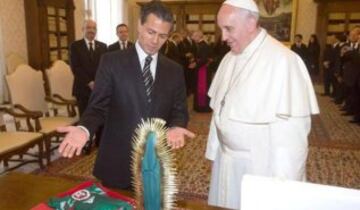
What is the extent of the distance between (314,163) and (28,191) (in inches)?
143

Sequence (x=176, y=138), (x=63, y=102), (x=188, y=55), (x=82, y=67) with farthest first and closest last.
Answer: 1. (x=188, y=55)
2. (x=82, y=67)
3. (x=63, y=102)
4. (x=176, y=138)

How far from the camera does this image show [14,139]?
3600 mm

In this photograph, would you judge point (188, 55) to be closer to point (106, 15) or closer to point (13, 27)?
point (106, 15)

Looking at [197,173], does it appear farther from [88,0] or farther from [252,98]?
[88,0]

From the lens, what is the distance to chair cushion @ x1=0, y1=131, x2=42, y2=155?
339cm

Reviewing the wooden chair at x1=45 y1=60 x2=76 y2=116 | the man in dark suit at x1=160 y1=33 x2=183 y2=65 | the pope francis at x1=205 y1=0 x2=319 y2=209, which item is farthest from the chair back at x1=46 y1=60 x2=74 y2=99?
the man in dark suit at x1=160 y1=33 x2=183 y2=65

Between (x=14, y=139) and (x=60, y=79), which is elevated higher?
(x=60, y=79)

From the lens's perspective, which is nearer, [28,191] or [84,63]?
[28,191]

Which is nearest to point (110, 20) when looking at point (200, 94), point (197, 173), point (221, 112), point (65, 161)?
point (200, 94)

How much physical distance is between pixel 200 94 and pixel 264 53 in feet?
18.7

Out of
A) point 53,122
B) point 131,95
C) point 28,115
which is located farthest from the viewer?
point 53,122

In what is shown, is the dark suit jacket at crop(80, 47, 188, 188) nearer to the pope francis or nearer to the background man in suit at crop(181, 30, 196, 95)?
the pope francis

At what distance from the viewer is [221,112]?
196 centimetres

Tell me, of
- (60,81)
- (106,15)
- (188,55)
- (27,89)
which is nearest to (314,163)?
(60,81)
